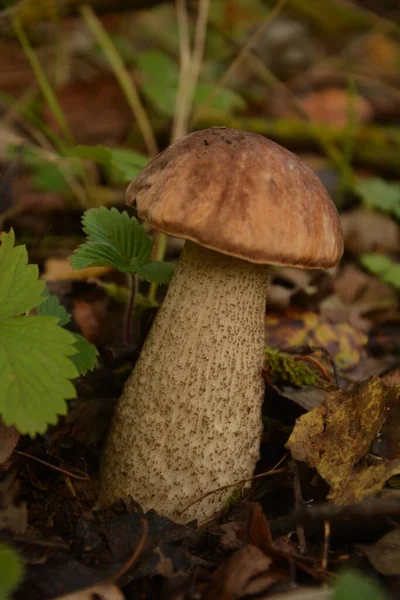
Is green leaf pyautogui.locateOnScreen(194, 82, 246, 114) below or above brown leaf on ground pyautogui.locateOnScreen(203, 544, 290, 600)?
above

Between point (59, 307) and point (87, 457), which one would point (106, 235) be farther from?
point (87, 457)

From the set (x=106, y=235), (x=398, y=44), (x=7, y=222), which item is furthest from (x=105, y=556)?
(x=398, y=44)

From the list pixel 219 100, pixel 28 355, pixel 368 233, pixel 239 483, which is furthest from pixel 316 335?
pixel 219 100

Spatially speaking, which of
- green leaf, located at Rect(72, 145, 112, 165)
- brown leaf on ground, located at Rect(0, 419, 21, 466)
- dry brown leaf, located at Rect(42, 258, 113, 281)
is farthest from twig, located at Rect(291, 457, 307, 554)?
dry brown leaf, located at Rect(42, 258, 113, 281)

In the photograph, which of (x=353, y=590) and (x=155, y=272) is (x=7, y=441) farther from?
(x=353, y=590)

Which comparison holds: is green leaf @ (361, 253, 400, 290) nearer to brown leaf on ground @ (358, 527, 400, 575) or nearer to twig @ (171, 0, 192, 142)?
twig @ (171, 0, 192, 142)

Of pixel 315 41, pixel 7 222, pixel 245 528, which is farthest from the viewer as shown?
pixel 315 41
